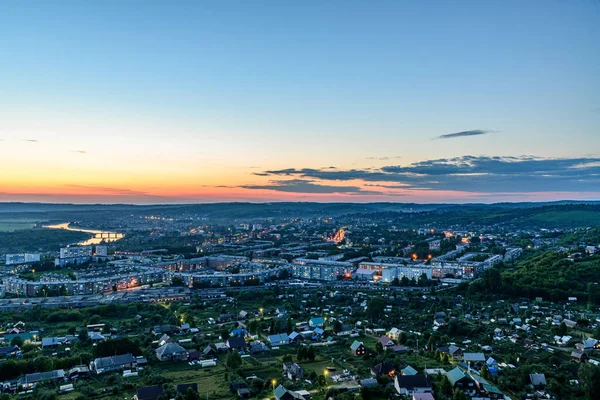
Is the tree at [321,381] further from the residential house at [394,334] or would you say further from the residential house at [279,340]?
the residential house at [394,334]

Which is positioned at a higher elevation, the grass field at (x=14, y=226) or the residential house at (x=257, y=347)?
the residential house at (x=257, y=347)

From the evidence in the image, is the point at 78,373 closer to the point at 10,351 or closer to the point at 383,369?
the point at 10,351

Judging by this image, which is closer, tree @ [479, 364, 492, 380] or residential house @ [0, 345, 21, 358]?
tree @ [479, 364, 492, 380]

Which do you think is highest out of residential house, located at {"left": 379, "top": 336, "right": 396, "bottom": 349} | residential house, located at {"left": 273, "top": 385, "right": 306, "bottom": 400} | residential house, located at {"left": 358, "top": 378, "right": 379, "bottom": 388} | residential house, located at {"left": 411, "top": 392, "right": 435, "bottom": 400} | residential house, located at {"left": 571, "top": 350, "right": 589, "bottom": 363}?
residential house, located at {"left": 411, "top": 392, "right": 435, "bottom": 400}

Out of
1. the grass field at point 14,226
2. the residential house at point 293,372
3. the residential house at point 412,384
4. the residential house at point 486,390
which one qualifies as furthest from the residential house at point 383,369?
the grass field at point 14,226

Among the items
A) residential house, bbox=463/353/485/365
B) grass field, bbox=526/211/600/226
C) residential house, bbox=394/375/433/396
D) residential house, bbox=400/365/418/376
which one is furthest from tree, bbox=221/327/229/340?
grass field, bbox=526/211/600/226

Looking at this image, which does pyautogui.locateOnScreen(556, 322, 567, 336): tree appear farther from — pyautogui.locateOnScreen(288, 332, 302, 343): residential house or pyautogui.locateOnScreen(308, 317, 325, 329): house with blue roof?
pyautogui.locateOnScreen(288, 332, 302, 343): residential house

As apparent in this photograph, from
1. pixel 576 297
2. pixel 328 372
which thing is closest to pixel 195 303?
pixel 328 372

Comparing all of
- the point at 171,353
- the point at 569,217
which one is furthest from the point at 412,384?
the point at 569,217

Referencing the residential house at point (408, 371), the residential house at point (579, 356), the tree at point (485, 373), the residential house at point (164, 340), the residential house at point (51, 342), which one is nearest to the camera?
the residential house at point (408, 371)

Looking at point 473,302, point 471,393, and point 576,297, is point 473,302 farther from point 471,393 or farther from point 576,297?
point 471,393

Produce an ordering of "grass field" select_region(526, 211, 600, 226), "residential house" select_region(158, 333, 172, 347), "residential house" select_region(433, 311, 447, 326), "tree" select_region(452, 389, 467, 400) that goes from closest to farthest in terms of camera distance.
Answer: "tree" select_region(452, 389, 467, 400)
"residential house" select_region(158, 333, 172, 347)
"residential house" select_region(433, 311, 447, 326)
"grass field" select_region(526, 211, 600, 226)

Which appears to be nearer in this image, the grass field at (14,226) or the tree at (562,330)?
the tree at (562,330)
